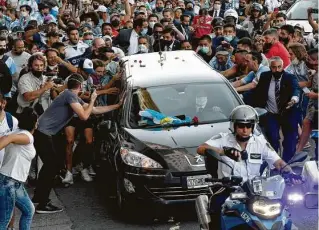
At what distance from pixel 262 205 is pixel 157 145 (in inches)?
146

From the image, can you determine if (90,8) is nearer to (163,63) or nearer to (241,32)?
(241,32)

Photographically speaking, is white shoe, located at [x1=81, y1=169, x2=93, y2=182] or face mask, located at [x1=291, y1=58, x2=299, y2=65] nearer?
white shoe, located at [x1=81, y1=169, x2=93, y2=182]

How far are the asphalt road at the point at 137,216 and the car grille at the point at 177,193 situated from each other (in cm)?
Answer: 11

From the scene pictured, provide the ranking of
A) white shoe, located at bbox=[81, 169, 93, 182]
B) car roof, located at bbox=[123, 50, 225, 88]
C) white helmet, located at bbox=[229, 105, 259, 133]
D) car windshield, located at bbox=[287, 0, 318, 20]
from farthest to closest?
car windshield, located at bbox=[287, 0, 318, 20]
white shoe, located at bbox=[81, 169, 93, 182]
car roof, located at bbox=[123, 50, 225, 88]
white helmet, located at bbox=[229, 105, 259, 133]

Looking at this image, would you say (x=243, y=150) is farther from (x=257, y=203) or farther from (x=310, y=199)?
(x=310, y=199)

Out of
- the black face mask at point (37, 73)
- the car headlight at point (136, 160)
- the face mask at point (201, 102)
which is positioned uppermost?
the black face mask at point (37, 73)

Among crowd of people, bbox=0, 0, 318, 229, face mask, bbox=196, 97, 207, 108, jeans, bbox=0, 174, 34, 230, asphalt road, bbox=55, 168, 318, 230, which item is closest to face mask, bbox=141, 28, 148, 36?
crowd of people, bbox=0, 0, 318, 229

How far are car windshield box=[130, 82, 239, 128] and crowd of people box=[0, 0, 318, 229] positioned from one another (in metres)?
0.47

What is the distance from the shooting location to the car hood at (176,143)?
28.5ft

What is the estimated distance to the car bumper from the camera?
28.3 feet

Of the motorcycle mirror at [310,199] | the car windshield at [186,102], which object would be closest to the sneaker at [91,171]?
the car windshield at [186,102]

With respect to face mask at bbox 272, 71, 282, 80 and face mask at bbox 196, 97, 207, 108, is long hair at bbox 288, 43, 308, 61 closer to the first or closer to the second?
face mask at bbox 272, 71, 282, 80

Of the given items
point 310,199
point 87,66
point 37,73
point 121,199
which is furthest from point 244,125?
point 87,66

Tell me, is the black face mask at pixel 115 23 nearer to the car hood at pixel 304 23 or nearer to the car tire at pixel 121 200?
the car hood at pixel 304 23
